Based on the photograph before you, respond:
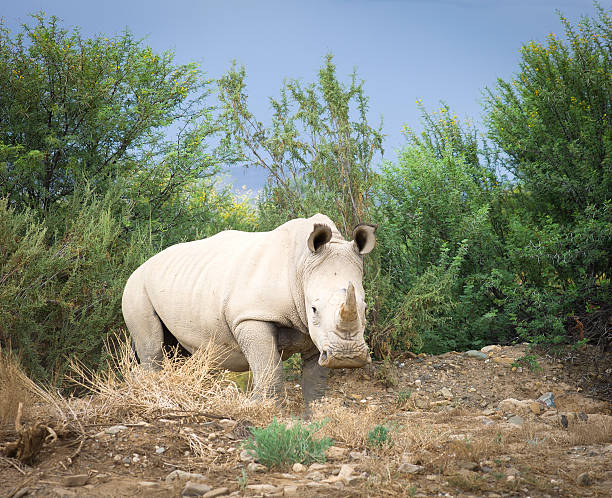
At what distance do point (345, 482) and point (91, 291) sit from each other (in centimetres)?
566

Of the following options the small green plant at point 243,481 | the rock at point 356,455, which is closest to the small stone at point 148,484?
the small green plant at point 243,481

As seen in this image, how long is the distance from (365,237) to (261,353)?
1.23 metres

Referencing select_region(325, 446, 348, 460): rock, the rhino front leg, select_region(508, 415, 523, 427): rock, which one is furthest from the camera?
select_region(508, 415, 523, 427): rock

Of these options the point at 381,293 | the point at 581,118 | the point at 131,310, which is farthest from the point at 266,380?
the point at 581,118

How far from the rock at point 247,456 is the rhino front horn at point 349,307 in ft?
3.59

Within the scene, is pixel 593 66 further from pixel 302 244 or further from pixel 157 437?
pixel 157 437

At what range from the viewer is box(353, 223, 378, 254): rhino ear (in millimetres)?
5227

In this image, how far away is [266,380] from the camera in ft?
16.8

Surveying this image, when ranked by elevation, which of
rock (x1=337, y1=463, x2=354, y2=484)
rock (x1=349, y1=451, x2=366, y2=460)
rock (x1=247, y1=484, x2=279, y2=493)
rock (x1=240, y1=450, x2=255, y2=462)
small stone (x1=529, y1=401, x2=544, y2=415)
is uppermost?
rock (x1=240, y1=450, x2=255, y2=462)

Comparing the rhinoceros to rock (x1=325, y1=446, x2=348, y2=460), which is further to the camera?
the rhinoceros

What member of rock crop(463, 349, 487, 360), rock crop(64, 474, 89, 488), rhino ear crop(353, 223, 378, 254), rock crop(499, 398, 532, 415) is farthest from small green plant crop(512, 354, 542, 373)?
rock crop(64, 474, 89, 488)

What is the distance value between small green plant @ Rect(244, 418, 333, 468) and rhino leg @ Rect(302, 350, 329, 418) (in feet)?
4.75

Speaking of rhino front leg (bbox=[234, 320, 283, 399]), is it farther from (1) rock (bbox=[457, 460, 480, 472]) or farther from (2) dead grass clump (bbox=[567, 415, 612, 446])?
(2) dead grass clump (bbox=[567, 415, 612, 446])

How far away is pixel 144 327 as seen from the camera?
6484mm
